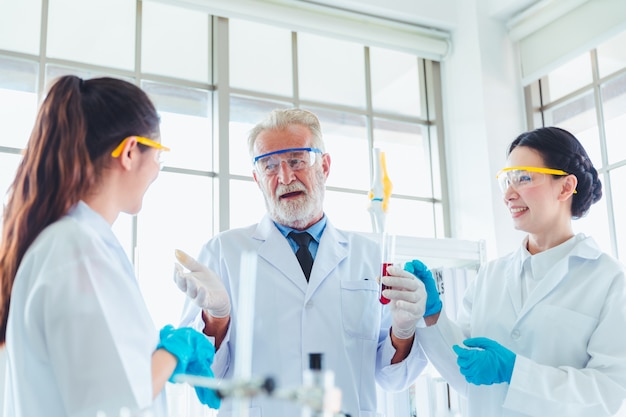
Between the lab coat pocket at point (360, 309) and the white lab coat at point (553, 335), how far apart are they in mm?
144

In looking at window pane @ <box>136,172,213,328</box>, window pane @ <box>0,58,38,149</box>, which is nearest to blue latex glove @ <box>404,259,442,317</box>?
window pane @ <box>136,172,213,328</box>

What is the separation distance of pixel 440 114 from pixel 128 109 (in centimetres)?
385

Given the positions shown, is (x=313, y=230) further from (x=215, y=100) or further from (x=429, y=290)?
(x=215, y=100)

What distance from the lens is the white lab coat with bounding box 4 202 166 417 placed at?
4.06 feet

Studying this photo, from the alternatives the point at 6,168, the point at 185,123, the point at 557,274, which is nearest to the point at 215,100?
the point at 185,123

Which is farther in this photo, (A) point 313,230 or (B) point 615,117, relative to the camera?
(B) point 615,117

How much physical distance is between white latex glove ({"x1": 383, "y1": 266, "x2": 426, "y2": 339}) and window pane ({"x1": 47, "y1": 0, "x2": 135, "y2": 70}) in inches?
105

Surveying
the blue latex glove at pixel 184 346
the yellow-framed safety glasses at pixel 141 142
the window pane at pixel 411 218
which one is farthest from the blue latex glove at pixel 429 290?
the window pane at pixel 411 218

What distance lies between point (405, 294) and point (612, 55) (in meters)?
2.98

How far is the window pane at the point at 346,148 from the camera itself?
4.71 metres

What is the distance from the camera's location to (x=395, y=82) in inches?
199

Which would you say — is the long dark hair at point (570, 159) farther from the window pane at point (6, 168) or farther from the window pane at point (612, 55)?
the window pane at point (6, 168)

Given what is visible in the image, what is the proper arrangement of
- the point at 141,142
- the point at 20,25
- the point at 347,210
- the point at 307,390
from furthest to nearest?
the point at 347,210 → the point at 20,25 → the point at 141,142 → the point at 307,390

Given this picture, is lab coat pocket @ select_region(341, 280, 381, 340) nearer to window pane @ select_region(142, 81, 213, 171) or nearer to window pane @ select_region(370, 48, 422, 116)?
window pane @ select_region(142, 81, 213, 171)
